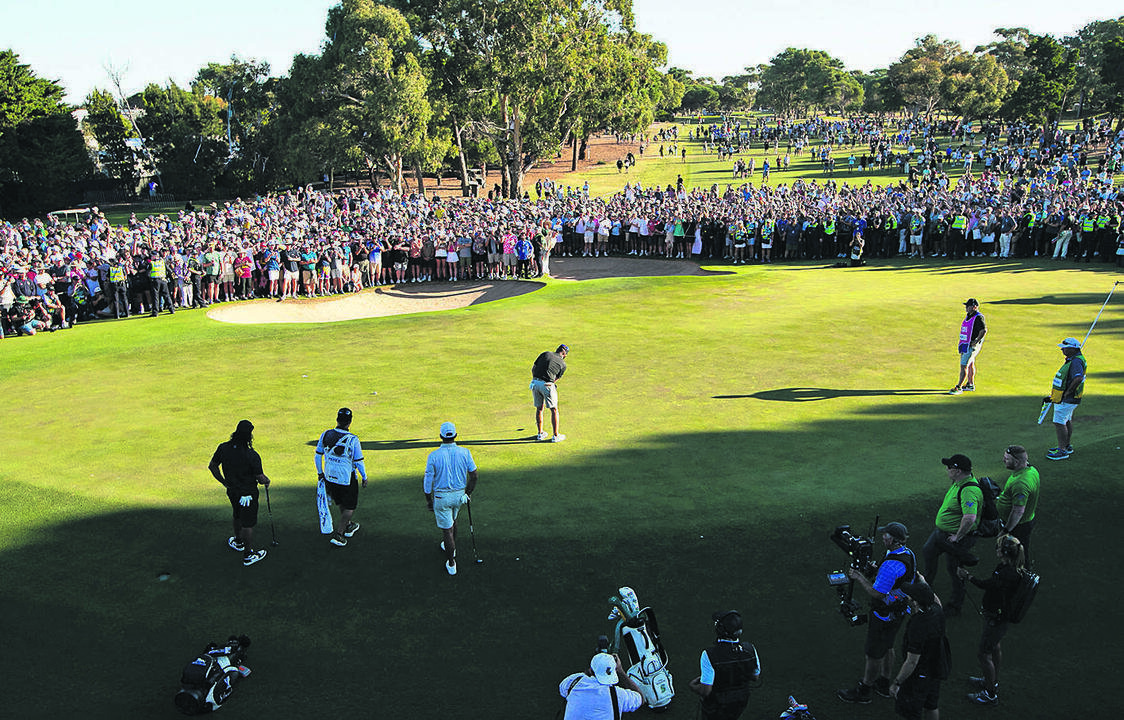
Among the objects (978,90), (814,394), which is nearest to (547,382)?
(814,394)

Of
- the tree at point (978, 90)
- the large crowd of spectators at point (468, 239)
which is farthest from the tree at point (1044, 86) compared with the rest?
A: the large crowd of spectators at point (468, 239)

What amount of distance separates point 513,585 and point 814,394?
8.90m

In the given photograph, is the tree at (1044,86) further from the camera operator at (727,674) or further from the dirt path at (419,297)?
the camera operator at (727,674)

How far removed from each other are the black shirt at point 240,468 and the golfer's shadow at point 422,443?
3.63m

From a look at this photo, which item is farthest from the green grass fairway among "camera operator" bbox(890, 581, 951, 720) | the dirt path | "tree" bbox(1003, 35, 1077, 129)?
"tree" bbox(1003, 35, 1077, 129)

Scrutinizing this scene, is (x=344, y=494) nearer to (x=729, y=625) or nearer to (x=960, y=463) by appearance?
(x=729, y=625)

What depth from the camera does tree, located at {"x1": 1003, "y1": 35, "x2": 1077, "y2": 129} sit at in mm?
74750

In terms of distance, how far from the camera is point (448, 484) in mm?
9562

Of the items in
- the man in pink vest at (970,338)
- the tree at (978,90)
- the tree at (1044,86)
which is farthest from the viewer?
the tree at (978,90)

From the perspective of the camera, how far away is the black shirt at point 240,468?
988cm

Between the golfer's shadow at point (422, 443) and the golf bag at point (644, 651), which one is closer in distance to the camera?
the golf bag at point (644, 651)

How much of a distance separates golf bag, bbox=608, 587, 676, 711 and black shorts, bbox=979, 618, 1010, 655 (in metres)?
2.74

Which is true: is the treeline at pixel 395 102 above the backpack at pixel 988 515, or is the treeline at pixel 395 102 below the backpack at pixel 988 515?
above

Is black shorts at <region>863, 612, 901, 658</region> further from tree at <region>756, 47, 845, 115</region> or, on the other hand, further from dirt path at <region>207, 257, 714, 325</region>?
tree at <region>756, 47, 845, 115</region>
